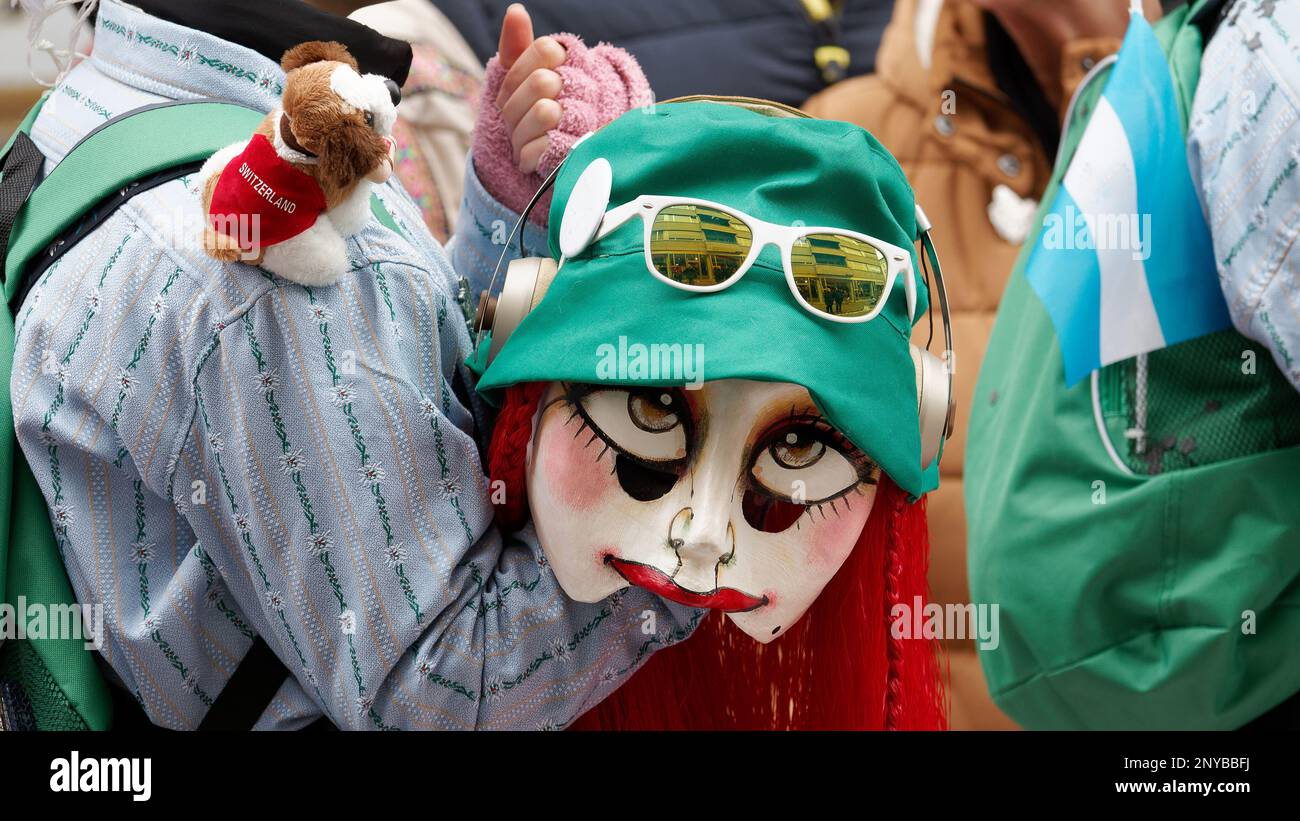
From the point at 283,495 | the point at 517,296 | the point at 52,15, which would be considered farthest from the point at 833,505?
the point at 52,15

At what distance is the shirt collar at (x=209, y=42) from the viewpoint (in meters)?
0.96

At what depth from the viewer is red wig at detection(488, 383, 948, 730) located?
37.6 inches

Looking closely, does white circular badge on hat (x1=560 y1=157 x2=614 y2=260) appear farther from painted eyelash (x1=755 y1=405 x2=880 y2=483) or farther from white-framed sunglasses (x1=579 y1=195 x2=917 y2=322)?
painted eyelash (x1=755 y1=405 x2=880 y2=483)

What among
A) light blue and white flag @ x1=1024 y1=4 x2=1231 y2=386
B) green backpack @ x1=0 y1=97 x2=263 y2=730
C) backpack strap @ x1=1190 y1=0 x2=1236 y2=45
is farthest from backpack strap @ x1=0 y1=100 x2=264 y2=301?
backpack strap @ x1=1190 y1=0 x2=1236 y2=45

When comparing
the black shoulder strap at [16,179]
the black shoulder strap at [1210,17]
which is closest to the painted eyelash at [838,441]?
the black shoulder strap at [16,179]

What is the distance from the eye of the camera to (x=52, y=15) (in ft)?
3.49

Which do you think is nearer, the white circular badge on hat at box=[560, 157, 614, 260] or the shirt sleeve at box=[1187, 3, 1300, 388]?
the white circular badge on hat at box=[560, 157, 614, 260]

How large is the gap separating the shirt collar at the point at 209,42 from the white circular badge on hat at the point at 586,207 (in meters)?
0.24

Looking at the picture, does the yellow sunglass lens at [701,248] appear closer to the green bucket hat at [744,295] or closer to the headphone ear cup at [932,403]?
the green bucket hat at [744,295]

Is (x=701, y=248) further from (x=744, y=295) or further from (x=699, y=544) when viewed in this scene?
(x=699, y=544)

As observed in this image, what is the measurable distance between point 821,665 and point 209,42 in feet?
2.06

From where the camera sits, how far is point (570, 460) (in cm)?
88
